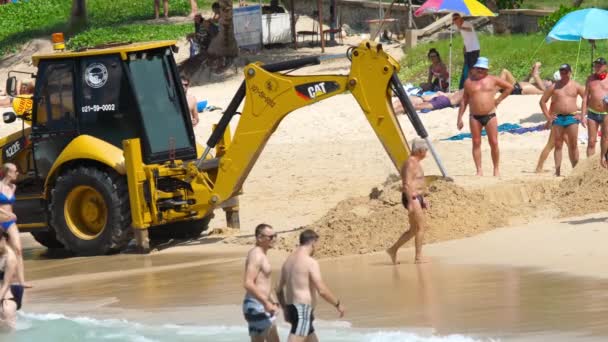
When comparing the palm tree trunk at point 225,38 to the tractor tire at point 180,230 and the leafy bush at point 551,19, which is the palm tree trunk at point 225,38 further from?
the tractor tire at point 180,230

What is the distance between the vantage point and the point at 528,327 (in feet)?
33.4

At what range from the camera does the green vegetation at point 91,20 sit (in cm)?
3528

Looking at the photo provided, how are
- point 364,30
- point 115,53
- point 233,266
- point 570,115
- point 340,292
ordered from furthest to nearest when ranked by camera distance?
point 364,30, point 570,115, point 115,53, point 233,266, point 340,292

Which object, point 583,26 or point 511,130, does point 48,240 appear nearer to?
point 511,130

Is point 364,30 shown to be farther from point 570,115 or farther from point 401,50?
point 570,115

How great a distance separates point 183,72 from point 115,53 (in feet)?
50.4

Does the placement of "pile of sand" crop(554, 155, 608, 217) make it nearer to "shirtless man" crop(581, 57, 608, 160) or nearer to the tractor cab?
"shirtless man" crop(581, 57, 608, 160)

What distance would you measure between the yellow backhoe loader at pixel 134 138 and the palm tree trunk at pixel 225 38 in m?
14.7

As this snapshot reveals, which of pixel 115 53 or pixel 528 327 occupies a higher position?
pixel 115 53

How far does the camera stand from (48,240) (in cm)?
1653

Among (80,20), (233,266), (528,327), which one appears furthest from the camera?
(80,20)

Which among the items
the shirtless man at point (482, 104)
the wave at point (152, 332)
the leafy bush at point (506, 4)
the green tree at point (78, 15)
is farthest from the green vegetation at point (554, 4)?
the wave at point (152, 332)

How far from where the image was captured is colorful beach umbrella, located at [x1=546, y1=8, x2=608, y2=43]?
21.3 m

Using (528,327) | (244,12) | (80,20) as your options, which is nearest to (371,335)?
(528,327)
